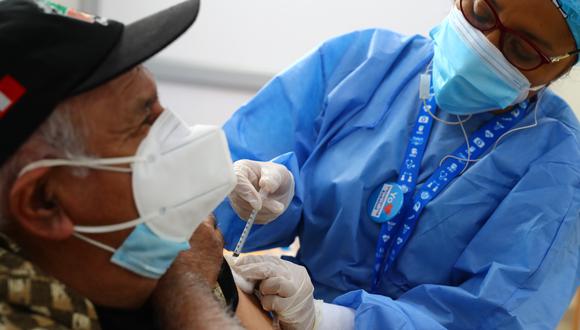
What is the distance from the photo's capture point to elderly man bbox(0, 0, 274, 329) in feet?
2.29

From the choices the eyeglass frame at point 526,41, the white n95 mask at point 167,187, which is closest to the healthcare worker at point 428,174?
the eyeglass frame at point 526,41

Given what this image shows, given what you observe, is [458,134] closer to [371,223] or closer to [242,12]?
[371,223]

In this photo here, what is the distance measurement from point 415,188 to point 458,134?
18 cm

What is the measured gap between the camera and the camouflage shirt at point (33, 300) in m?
0.72

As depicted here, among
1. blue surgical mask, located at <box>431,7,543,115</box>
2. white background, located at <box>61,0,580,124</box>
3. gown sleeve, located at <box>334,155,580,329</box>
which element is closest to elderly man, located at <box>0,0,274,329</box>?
gown sleeve, located at <box>334,155,580,329</box>

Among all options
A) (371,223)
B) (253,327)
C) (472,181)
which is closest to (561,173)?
(472,181)

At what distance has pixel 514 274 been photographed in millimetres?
1193

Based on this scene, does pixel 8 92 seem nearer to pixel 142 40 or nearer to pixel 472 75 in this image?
pixel 142 40

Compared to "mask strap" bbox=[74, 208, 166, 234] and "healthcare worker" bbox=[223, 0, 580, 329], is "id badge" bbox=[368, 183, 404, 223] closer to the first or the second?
"healthcare worker" bbox=[223, 0, 580, 329]

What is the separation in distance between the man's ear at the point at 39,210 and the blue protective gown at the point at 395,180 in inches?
24.9

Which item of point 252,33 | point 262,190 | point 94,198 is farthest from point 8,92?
point 252,33

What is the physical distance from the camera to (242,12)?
266 centimetres

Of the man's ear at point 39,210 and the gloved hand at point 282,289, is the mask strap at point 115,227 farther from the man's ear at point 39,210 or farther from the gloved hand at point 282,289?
the gloved hand at point 282,289

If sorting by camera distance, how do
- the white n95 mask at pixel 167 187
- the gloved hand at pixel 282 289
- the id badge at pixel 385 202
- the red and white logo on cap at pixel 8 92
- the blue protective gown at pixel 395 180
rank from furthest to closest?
the id badge at pixel 385 202, the blue protective gown at pixel 395 180, the gloved hand at pixel 282 289, the white n95 mask at pixel 167 187, the red and white logo on cap at pixel 8 92
